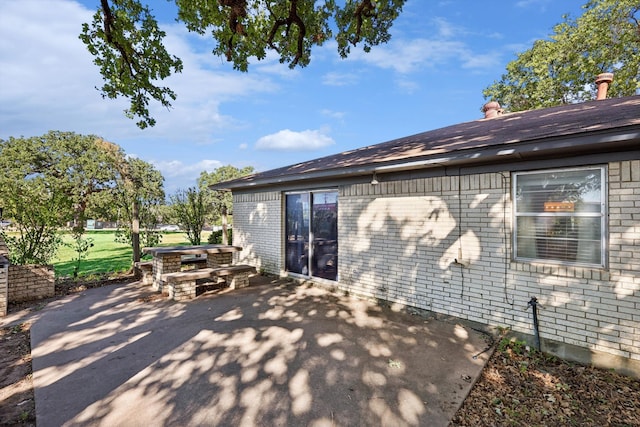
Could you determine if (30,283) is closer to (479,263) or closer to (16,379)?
(16,379)

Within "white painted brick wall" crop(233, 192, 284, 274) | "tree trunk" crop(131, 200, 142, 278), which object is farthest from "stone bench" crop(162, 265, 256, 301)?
"tree trunk" crop(131, 200, 142, 278)

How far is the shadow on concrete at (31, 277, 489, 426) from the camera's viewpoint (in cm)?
275

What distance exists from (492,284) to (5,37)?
10974 millimetres

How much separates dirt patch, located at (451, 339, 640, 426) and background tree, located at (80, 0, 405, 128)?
6382 mm

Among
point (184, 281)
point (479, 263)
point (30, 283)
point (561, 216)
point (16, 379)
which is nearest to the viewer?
point (16, 379)

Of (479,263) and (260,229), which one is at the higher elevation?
(260,229)

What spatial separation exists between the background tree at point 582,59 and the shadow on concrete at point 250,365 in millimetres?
17745

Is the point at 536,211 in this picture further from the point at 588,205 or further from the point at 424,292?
the point at 424,292

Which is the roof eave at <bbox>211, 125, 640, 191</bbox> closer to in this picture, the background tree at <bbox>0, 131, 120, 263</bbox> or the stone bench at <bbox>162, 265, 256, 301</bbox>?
the stone bench at <bbox>162, 265, 256, 301</bbox>

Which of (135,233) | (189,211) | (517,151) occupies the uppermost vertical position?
(517,151)

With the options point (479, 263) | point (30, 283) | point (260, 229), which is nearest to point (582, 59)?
point (479, 263)

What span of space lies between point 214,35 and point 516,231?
818 cm

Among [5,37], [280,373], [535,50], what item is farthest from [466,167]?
[535,50]

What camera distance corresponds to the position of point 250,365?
3521 millimetres
